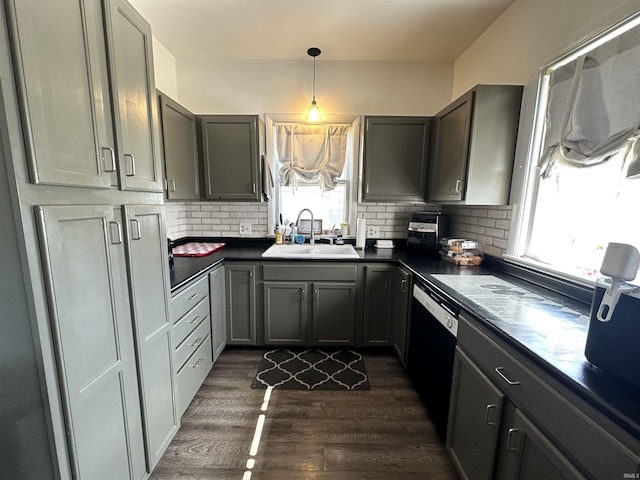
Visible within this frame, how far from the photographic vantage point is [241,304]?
7.98ft

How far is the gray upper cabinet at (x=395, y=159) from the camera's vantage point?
251cm

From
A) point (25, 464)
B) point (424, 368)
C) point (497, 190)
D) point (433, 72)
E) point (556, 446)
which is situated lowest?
point (424, 368)

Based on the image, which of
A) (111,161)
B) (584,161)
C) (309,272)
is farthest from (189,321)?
(584,161)

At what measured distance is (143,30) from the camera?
1267 millimetres

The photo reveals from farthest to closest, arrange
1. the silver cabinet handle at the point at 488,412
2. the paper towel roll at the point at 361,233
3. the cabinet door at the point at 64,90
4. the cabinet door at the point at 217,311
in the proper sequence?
the paper towel roll at the point at 361,233 → the cabinet door at the point at 217,311 → the silver cabinet handle at the point at 488,412 → the cabinet door at the point at 64,90

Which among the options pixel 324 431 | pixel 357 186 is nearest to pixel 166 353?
pixel 324 431

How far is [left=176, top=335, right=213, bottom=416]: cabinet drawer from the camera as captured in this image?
168cm

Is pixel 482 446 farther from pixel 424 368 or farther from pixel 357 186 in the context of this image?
pixel 357 186

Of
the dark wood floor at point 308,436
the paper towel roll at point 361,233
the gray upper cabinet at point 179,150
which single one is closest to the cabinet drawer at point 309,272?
the paper towel roll at point 361,233

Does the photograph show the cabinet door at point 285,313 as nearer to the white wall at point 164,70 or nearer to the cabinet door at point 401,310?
the cabinet door at point 401,310

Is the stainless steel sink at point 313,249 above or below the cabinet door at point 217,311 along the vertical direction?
above

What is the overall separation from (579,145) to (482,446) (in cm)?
149

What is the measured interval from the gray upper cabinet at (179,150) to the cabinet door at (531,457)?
2.41 meters

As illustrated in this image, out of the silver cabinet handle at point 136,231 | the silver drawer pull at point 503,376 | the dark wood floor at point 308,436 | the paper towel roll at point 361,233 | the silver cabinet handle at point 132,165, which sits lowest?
the dark wood floor at point 308,436
